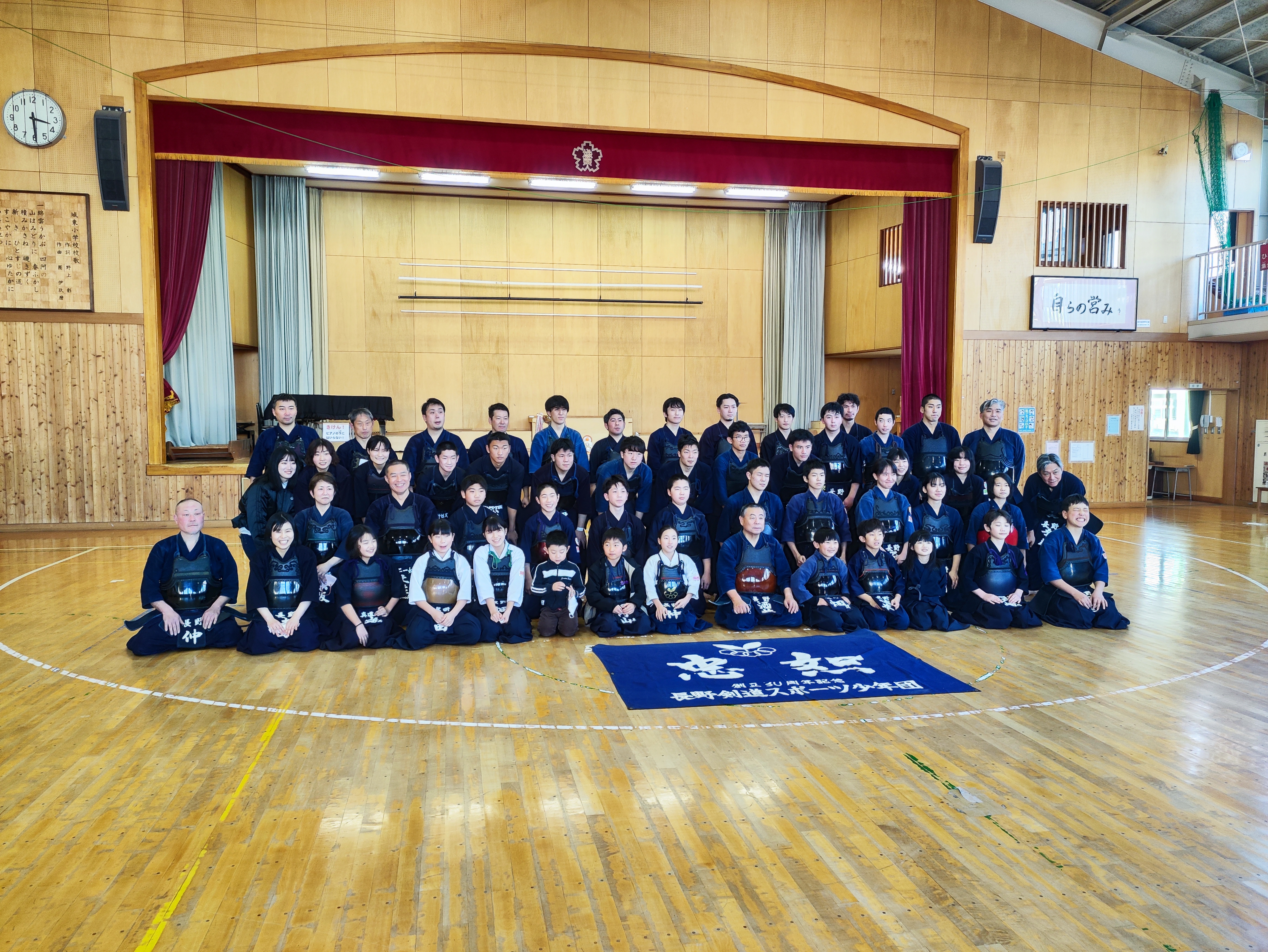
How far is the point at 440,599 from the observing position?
5789mm

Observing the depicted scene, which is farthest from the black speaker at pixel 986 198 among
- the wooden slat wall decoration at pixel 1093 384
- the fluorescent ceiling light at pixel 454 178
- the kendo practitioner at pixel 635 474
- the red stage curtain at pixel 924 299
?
the kendo practitioner at pixel 635 474

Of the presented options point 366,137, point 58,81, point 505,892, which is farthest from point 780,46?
point 505,892

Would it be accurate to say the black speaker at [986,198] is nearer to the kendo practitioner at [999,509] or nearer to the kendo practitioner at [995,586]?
the kendo practitioner at [999,509]

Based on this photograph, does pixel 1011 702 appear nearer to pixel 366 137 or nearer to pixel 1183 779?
pixel 1183 779

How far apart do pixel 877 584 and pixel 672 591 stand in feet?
4.76

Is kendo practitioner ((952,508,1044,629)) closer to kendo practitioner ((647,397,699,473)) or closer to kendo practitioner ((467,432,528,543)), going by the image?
kendo practitioner ((647,397,699,473))

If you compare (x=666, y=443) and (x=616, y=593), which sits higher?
(x=666, y=443)

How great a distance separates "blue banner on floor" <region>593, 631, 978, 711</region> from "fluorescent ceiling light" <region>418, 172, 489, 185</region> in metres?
6.85

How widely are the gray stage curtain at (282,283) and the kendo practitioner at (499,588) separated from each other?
8149 mm

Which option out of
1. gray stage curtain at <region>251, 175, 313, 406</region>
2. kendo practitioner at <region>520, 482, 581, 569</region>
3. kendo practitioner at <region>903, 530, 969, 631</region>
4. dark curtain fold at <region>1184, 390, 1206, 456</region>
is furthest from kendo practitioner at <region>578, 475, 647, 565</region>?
dark curtain fold at <region>1184, 390, 1206, 456</region>

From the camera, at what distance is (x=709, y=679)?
4977 mm

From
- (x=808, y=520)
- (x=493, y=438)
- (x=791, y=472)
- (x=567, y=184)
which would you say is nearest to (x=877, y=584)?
(x=808, y=520)

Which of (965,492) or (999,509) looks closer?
(999,509)

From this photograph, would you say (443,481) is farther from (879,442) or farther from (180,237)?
(180,237)
